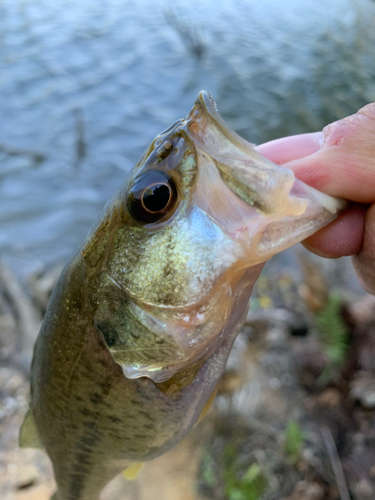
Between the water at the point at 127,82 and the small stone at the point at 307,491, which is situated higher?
the water at the point at 127,82

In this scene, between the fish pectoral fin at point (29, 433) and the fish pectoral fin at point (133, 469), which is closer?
the fish pectoral fin at point (29, 433)

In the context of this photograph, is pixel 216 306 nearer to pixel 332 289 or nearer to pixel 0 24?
pixel 332 289

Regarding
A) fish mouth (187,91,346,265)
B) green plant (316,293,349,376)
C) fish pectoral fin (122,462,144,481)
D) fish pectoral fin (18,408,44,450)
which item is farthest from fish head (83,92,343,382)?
green plant (316,293,349,376)

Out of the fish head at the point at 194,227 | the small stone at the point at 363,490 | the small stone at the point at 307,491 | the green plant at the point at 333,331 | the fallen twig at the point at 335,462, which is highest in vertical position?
the fish head at the point at 194,227

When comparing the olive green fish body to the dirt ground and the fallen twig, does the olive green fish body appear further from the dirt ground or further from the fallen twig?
the fallen twig

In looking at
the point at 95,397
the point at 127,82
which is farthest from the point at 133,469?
the point at 127,82

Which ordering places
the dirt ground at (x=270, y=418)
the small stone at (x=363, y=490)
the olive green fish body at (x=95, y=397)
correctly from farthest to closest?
the dirt ground at (x=270, y=418), the small stone at (x=363, y=490), the olive green fish body at (x=95, y=397)

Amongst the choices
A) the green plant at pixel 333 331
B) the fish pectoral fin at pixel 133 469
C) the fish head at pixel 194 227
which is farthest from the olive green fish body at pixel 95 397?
the green plant at pixel 333 331

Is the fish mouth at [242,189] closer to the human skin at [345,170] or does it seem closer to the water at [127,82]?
the human skin at [345,170]
